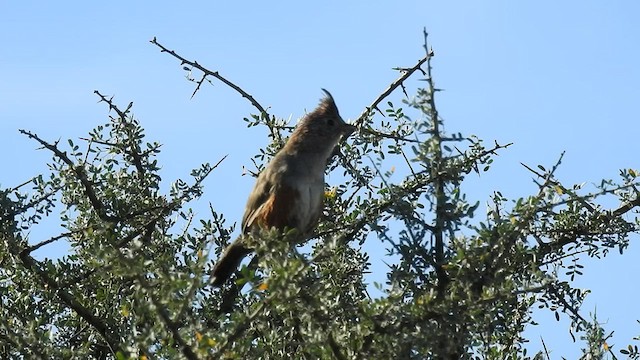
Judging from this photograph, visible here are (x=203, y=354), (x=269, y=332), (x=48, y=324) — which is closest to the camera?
(x=203, y=354)

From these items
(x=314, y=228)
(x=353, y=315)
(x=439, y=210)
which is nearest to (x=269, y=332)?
(x=353, y=315)

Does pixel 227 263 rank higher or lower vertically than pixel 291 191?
lower

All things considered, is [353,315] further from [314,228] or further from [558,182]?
[314,228]

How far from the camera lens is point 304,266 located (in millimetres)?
3498

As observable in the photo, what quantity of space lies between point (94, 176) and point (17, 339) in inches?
83.6

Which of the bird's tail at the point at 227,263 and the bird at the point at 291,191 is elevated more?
the bird at the point at 291,191

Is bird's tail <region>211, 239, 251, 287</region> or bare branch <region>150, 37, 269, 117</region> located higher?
bare branch <region>150, 37, 269, 117</region>

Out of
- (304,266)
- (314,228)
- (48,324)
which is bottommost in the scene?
(304,266)

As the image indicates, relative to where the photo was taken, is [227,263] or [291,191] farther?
[291,191]

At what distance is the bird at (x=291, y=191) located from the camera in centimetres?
594

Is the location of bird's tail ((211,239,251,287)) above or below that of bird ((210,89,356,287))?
below

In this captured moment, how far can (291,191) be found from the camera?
6.08 meters

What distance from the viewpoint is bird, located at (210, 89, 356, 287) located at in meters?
5.94

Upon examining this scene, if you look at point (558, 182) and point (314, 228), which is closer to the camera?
point (558, 182)
